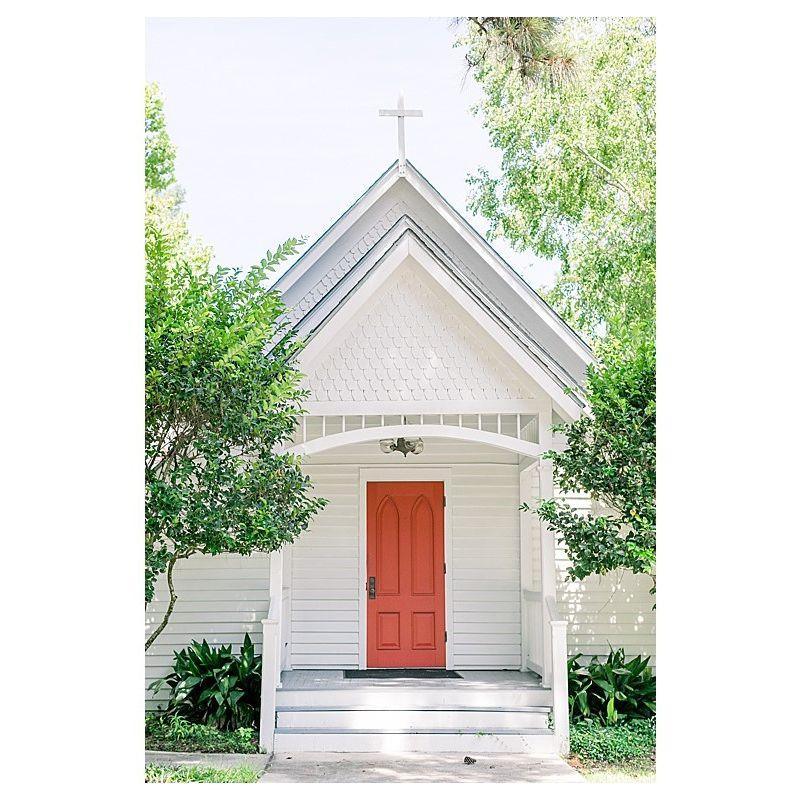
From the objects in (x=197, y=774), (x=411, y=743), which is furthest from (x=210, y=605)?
(x=411, y=743)

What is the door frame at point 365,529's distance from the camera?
895 centimetres

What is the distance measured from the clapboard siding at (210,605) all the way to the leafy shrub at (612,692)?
8.75 feet

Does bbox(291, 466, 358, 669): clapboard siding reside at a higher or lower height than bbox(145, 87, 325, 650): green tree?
lower

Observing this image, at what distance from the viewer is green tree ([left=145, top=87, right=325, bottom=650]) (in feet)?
21.6

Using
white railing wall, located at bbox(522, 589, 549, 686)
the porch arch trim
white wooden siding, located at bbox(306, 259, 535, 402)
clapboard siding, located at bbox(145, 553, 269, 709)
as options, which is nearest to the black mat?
white railing wall, located at bbox(522, 589, 549, 686)

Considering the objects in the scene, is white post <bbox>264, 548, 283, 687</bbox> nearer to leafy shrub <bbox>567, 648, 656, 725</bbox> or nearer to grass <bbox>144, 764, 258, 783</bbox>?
grass <bbox>144, 764, 258, 783</bbox>

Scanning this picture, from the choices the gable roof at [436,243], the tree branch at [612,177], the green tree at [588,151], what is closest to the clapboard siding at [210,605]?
the gable roof at [436,243]

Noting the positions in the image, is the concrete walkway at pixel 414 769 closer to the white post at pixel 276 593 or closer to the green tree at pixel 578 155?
the white post at pixel 276 593

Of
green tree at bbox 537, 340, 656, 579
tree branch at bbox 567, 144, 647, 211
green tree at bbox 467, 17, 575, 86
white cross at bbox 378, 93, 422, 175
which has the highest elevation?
green tree at bbox 467, 17, 575, 86

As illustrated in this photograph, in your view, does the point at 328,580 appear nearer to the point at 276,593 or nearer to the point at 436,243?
the point at 276,593

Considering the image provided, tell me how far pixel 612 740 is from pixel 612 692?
1.54 feet

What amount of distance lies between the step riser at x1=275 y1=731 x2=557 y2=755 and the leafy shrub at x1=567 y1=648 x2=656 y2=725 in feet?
1.73
